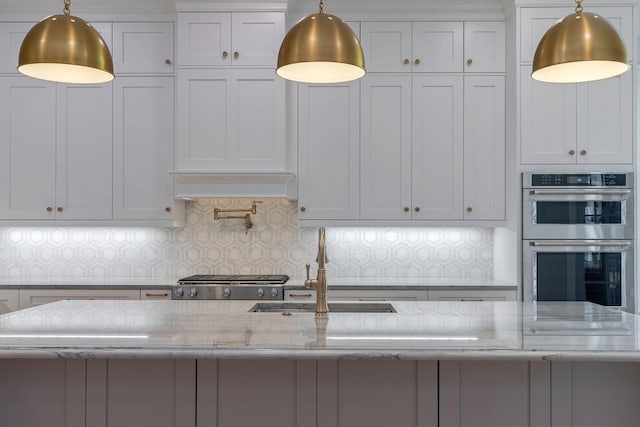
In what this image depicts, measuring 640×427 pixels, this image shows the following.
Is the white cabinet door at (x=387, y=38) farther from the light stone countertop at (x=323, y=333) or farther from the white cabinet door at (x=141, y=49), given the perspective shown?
the light stone countertop at (x=323, y=333)

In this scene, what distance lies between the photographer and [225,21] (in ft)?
13.3

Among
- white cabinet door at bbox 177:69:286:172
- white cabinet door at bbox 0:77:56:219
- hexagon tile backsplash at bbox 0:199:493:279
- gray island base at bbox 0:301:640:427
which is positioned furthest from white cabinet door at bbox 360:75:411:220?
white cabinet door at bbox 0:77:56:219

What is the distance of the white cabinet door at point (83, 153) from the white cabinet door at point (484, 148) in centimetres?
275

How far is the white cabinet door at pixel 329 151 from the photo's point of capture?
4.09 meters

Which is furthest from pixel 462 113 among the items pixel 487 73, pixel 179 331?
pixel 179 331

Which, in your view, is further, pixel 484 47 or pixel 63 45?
pixel 484 47

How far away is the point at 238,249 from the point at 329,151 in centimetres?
114

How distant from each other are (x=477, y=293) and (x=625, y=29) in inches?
85.3

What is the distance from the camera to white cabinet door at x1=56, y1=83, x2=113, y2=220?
4.12m

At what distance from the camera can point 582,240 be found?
375 centimetres

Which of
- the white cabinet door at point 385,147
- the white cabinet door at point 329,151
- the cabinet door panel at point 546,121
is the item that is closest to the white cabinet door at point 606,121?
the cabinet door panel at point 546,121

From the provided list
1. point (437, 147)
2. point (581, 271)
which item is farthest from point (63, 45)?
point (581, 271)

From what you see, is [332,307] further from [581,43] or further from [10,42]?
[10,42]

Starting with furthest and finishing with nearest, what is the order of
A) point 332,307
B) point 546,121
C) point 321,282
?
1. point 546,121
2. point 332,307
3. point 321,282
